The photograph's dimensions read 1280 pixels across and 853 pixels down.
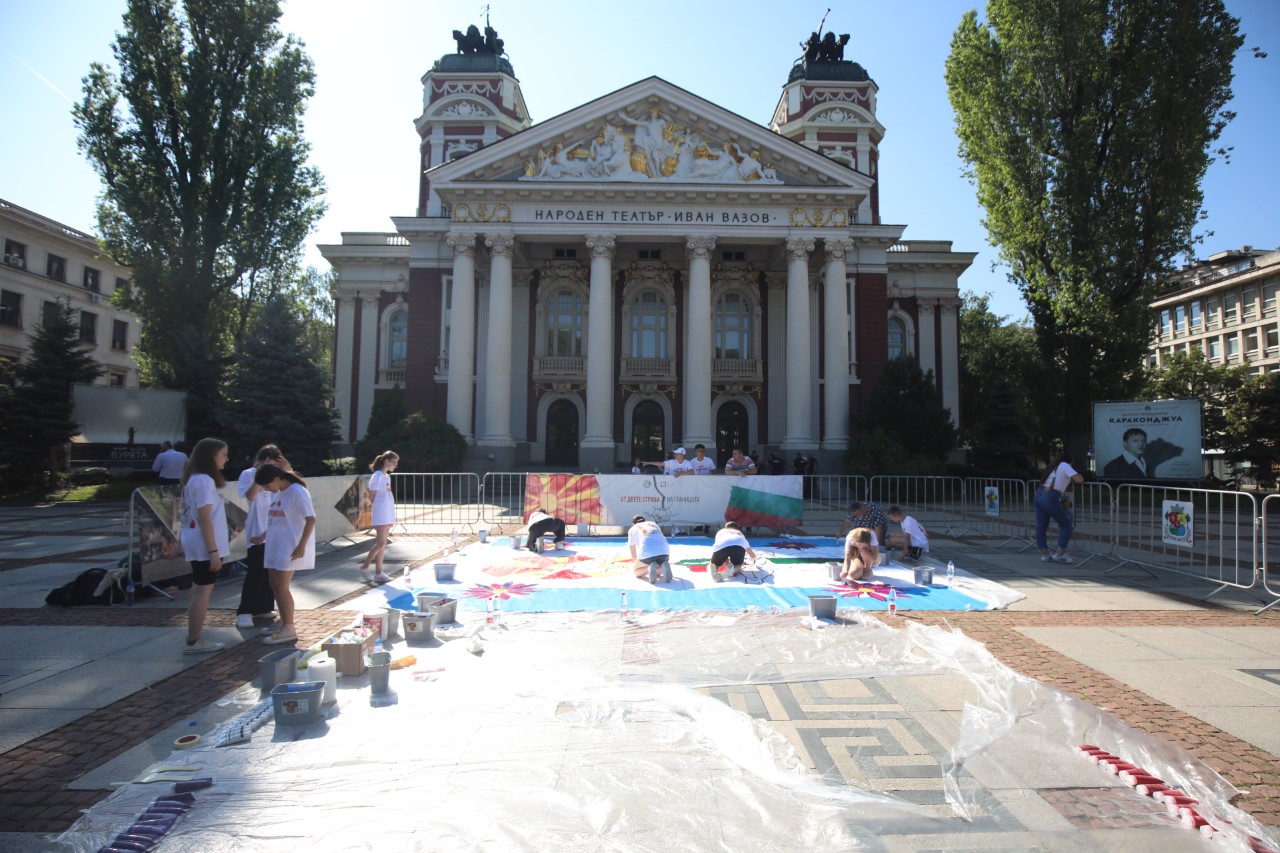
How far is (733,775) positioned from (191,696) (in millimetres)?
4150

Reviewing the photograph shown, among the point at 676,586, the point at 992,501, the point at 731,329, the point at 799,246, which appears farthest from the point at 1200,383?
the point at 676,586

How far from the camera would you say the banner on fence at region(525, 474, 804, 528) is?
1491 cm

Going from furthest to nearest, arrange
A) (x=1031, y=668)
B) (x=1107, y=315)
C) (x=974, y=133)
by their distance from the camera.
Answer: (x=974, y=133) → (x=1107, y=315) → (x=1031, y=668)

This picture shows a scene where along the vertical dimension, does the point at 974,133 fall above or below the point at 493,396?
above

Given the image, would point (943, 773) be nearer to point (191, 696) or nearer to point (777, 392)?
point (191, 696)

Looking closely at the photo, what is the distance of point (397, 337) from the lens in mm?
Answer: 39000

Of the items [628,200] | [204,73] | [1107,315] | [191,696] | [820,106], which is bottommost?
[191,696]

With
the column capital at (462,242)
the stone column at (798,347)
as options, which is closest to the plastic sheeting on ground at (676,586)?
the stone column at (798,347)

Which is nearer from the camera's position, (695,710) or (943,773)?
(943,773)

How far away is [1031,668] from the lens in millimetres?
5918

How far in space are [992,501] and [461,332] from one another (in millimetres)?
22162

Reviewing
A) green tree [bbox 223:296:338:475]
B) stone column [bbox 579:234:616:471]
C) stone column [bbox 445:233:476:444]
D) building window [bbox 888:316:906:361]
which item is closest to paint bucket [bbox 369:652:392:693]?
green tree [bbox 223:296:338:475]

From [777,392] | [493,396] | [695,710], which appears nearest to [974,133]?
[777,392]

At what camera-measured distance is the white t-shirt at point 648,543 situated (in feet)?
31.7
